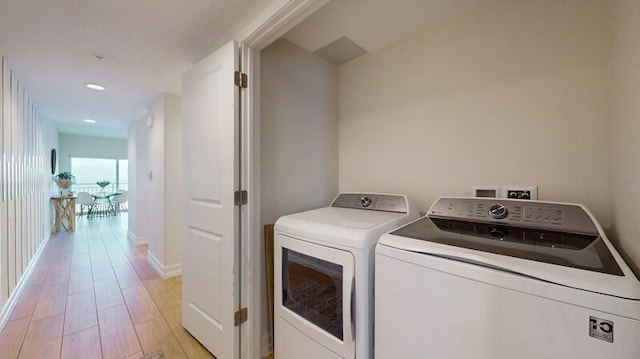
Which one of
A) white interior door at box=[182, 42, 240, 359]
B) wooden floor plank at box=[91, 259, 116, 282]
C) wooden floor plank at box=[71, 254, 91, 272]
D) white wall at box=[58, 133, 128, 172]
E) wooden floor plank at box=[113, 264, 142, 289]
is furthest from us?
white wall at box=[58, 133, 128, 172]

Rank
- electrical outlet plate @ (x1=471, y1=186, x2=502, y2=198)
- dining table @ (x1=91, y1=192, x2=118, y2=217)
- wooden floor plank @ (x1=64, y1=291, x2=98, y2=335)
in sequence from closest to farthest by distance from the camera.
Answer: electrical outlet plate @ (x1=471, y1=186, x2=502, y2=198) < wooden floor plank @ (x1=64, y1=291, x2=98, y2=335) < dining table @ (x1=91, y1=192, x2=118, y2=217)

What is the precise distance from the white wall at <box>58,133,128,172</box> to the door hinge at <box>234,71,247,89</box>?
7803mm

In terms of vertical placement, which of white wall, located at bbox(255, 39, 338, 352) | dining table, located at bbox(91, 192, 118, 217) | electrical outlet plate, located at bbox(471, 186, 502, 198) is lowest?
dining table, located at bbox(91, 192, 118, 217)

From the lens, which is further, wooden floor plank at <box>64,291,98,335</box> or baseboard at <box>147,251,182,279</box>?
baseboard at <box>147,251,182,279</box>

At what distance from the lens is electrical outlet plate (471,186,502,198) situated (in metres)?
1.43

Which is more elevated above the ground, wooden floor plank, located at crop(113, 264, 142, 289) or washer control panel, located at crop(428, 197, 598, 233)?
washer control panel, located at crop(428, 197, 598, 233)

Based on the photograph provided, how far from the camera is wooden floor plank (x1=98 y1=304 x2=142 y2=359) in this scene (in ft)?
5.49

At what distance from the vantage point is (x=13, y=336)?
1.82 metres

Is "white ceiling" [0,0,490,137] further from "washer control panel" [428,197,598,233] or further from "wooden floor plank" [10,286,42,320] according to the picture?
"wooden floor plank" [10,286,42,320]

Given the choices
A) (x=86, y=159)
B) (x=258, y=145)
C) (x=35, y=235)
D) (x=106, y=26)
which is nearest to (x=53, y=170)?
(x=86, y=159)

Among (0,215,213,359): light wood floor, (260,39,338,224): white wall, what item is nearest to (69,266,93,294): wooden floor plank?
(0,215,213,359): light wood floor

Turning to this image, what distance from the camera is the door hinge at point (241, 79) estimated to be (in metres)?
1.52

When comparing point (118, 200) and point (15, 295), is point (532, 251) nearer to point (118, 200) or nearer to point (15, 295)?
point (15, 295)

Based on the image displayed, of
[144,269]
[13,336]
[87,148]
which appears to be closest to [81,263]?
[144,269]
